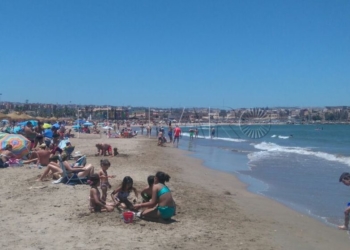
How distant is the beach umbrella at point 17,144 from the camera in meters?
12.9

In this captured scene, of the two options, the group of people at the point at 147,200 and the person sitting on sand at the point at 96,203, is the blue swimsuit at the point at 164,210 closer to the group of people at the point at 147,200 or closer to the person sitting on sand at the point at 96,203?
the group of people at the point at 147,200

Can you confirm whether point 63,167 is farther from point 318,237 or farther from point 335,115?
point 335,115

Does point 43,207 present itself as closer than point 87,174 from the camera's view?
Yes

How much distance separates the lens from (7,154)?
12625 millimetres

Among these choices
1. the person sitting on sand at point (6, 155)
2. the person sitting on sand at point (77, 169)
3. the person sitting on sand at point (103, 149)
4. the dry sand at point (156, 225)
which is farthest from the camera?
the person sitting on sand at point (103, 149)

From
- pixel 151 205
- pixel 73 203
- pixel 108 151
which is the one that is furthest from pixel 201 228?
pixel 108 151

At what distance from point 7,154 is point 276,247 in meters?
9.20

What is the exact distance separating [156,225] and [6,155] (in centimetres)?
766

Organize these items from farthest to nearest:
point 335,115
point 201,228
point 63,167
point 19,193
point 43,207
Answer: point 335,115 < point 63,167 < point 19,193 < point 43,207 < point 201,228

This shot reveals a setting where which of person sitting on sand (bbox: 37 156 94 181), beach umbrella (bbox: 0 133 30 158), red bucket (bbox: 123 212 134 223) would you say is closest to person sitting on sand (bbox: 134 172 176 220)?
red bucket (bbox: 123 212 134 223)

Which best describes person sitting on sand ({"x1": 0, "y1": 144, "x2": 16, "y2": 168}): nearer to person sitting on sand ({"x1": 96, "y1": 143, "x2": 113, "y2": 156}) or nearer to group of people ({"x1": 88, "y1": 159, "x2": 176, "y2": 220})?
person sitting on sand ({"x1": 96, "y1": 143, "x2": 113, "y2": 156})

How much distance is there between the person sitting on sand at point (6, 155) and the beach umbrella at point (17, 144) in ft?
0.46

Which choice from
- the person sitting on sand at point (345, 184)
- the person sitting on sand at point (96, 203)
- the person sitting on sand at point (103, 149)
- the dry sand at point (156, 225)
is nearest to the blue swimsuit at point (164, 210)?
the dry sand at point (156, 225)

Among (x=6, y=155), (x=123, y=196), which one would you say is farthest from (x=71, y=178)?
(x=6, y=155)
